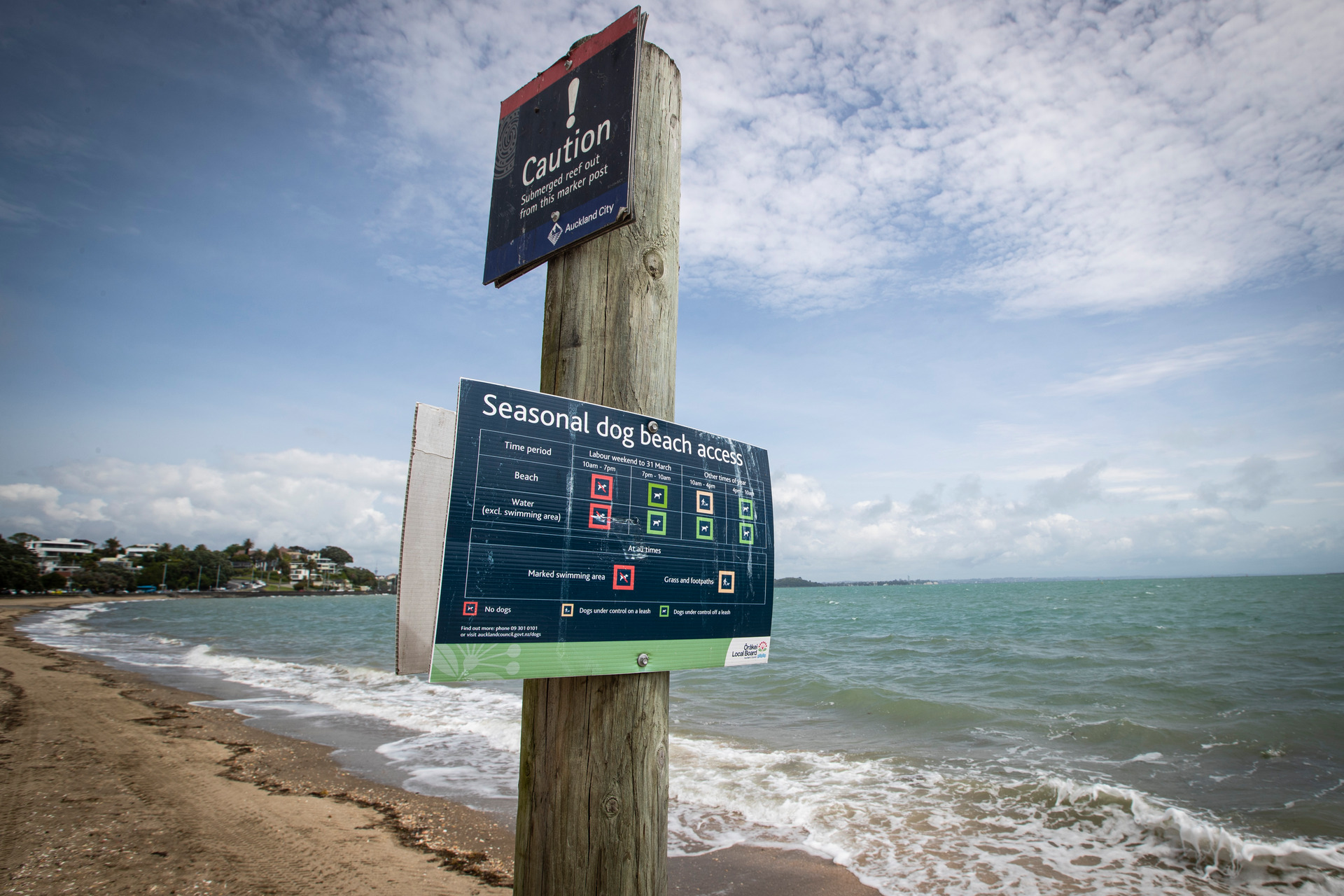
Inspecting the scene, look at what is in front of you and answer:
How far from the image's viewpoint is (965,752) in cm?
852

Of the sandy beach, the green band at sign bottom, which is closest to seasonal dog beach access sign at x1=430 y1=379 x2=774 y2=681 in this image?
the green band at sign bottom

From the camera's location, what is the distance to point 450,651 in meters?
1.50

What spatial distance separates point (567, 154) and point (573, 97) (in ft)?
0.66

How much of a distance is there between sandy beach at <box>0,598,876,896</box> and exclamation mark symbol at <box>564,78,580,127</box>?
4.63 metres

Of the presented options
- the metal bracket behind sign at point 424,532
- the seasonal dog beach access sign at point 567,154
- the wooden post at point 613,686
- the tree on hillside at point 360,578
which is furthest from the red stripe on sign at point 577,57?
the tree on hillside at point 360,578

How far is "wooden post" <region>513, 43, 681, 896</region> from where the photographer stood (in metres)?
1.73

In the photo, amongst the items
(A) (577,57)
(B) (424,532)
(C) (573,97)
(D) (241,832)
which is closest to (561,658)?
(B) (424,532)

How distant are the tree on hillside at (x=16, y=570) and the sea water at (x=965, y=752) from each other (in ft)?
288

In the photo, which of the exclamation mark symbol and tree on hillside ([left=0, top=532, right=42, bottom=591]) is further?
tree on hillside ([left=0, top=532, right=42, bottom=591])

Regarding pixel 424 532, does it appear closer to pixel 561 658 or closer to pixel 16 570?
pixel 561 658

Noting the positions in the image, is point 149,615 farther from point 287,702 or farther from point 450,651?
point 450,651

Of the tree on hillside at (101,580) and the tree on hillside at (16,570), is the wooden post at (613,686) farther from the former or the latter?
the tree on hillside at (101,580)

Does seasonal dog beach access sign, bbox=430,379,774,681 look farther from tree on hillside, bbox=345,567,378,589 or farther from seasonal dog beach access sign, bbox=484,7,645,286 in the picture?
tree on hillside, bbox=345,567,378,589

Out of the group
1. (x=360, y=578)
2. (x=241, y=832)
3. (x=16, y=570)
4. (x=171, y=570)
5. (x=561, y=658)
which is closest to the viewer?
(x=561, y=658)
